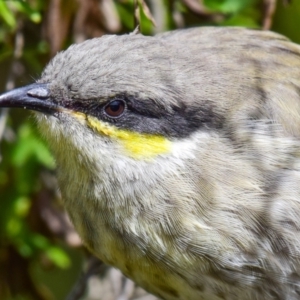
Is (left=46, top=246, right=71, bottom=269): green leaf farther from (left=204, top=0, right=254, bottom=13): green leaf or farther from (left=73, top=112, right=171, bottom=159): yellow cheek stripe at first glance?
(left=204, top=0, right=254, bottom=13): green leaf

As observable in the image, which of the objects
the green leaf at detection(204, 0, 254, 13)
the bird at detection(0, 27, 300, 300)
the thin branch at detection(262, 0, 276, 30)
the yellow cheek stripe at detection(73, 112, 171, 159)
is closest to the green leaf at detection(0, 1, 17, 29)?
the bird at detection(0, 27, 300, 300)

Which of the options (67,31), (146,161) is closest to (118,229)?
(146,161)

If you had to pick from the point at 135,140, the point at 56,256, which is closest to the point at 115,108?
the point at 135,140

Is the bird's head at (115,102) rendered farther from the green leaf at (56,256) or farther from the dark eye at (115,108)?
the green leaf at (56,256)

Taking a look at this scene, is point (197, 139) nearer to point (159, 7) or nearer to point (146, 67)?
point (146, 67)

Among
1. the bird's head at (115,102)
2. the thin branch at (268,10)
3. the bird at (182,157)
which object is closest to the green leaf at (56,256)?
the bird at (182,157)

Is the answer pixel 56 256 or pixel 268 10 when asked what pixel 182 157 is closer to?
pixel 268 10

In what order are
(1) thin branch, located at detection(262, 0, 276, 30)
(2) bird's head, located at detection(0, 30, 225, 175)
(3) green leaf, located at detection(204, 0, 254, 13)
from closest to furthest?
(2) bird's head, located at detection(0, 30, 225, 175) → (1) thin branch, located at detection(262, 0, 276, 30) → (3) green leaf, located at detection(204, 0, 254, 13)

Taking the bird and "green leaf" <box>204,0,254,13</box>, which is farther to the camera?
"green leaf" <box>204,0,254,13</box>
